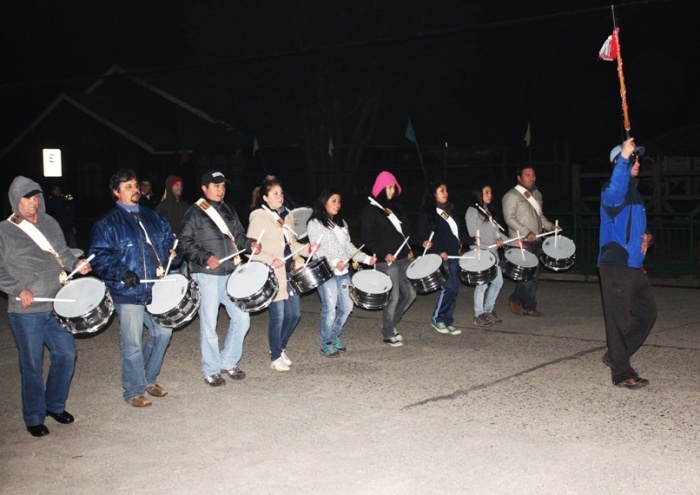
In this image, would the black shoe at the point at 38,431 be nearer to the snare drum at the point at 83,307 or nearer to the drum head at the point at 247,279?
the snare drum at the point at 83,307

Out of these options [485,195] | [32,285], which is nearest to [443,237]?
[485,195]

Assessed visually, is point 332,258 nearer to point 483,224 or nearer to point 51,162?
point 483,224

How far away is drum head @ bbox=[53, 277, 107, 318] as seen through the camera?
671 cm

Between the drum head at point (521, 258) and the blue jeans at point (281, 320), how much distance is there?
3171 millimetres

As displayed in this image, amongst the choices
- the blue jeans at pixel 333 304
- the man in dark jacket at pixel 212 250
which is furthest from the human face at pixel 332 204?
the man in dark jacket at pixel 212 250

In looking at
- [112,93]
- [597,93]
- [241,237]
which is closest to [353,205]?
[241,237]

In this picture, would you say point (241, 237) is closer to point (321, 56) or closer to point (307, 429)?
point (307, 429)

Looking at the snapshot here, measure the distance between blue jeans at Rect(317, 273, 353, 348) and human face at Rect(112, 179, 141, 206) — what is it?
2.42m

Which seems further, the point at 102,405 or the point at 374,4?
the point at 374,4

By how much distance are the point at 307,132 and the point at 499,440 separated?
A: 88.0ft

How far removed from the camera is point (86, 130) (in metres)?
37.5

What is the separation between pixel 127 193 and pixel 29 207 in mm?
796

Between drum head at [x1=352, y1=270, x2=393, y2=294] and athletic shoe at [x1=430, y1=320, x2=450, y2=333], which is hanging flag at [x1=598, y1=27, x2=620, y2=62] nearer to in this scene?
drum head at [x1=352, y1=270, x2=393, y2=294]

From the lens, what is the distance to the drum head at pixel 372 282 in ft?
29.5
